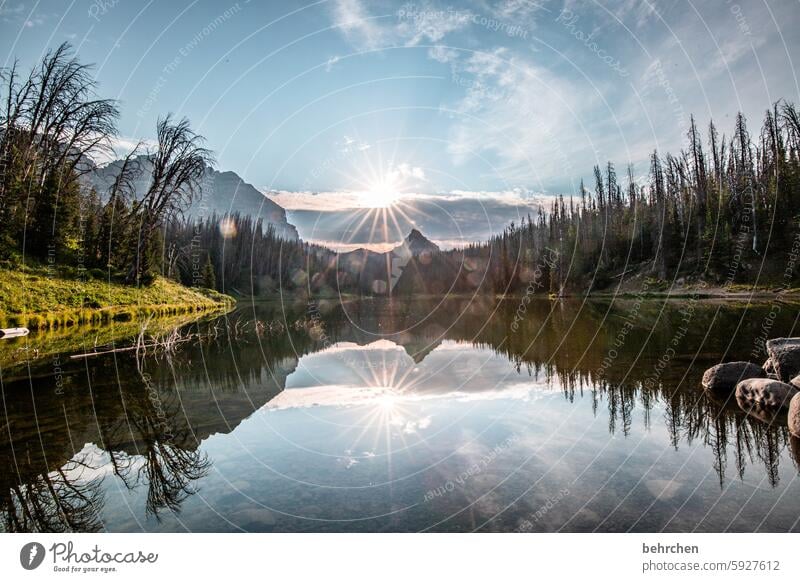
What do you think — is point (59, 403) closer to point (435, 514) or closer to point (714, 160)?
point (435, 514)

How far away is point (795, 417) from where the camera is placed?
8.62 metres

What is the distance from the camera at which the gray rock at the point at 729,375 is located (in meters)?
11.6

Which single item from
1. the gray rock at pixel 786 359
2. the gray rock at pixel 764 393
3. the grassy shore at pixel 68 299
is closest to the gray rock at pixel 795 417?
the gray rock at pixel 764 393

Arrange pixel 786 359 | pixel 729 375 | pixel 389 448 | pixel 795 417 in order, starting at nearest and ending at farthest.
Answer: pixel 389 448 < pixel 795 417 < pixel 729 375 < pixel 786 359

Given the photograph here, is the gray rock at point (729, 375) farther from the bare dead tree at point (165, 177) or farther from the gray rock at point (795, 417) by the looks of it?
the bare dead tree at point (165, 177)

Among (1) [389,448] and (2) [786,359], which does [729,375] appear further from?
(1) [389,448]

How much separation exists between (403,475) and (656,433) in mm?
4848

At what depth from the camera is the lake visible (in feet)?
18.7

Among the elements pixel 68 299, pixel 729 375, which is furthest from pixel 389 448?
pixel 68 299

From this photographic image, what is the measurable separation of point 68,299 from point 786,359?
3288 cm

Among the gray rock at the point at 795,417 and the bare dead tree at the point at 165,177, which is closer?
the gray rock at the point at 795,417

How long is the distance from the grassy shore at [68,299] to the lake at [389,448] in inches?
380

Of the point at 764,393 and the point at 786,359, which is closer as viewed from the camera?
the point at 764,393
